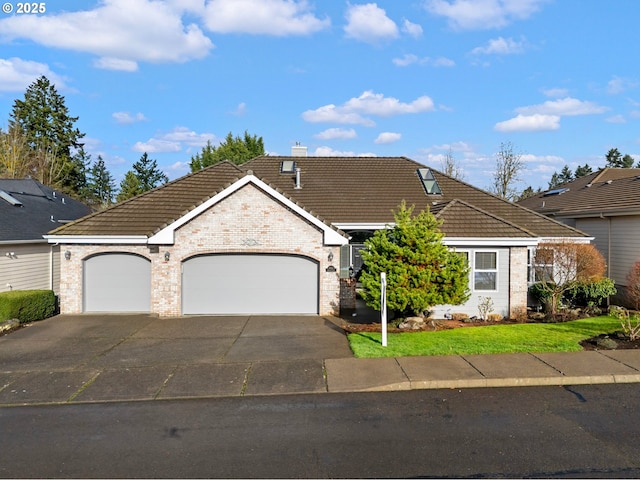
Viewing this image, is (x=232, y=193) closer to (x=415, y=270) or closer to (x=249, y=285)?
(x=249, y=285)

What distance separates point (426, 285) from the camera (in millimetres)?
11875

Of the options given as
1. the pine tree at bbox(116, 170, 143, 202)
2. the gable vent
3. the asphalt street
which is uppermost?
the pine tree at bbox(116, 170, 143, 202)

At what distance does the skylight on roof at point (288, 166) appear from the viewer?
2159 centimetres

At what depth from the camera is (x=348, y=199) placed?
1894 centimetres

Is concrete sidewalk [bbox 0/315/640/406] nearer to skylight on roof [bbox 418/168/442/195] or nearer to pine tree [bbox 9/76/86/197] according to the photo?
skylight on roof [bbox 418/168/442/195]

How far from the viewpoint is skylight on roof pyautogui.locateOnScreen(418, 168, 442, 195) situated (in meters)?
20.0

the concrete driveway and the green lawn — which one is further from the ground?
the green lawn

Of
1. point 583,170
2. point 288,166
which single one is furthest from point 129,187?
point 583,170

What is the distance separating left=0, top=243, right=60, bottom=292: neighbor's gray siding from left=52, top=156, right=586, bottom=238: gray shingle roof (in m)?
2.94

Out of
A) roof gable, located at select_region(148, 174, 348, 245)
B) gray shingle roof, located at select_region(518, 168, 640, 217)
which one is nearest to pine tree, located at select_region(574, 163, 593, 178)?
gray shingle roof, located at select_region(518, 168, 640, 217)

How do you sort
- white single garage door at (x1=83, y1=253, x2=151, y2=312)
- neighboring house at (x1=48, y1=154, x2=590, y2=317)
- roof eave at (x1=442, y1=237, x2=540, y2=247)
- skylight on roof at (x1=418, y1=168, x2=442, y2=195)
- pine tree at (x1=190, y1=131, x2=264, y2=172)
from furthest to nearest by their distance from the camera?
1. pine tree at (x1=190, y1=131, x2=264, y2=172)
2. skylight on roof at (x1=418, y1=168, x2=442, y2=195)
3. white single garage door at (x1=83, y1=253, x2=151, y2=312)
4. neighboring house at (x1=48, y1=154, x2=590, y2=317)
5. roof eave at (x1=442, y1=237, x2=540, y2=247)

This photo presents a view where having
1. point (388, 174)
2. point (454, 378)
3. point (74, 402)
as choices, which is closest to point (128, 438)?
point (74, 402)

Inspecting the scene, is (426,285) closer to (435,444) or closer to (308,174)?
(435,444)

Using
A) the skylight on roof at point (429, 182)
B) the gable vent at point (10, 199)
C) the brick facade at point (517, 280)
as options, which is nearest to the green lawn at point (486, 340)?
the brick facade at point (517, 280)
